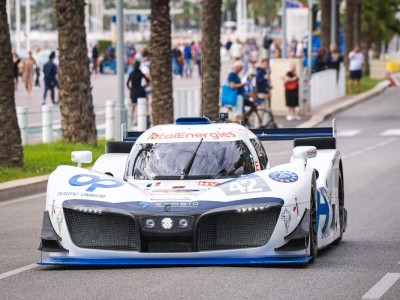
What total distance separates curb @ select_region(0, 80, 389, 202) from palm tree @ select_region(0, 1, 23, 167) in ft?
2.63

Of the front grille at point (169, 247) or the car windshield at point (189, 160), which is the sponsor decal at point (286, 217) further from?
the car windshield at point (189, 160)

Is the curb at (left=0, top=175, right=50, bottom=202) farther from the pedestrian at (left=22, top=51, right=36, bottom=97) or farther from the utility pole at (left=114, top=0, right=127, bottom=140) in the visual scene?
the pedestrian at (left=22, top=51, right=36, bottom=97)

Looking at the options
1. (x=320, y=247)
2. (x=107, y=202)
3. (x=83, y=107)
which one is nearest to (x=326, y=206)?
(x=320, y=247)

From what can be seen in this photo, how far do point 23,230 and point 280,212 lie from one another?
553 centimetres

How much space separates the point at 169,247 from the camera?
1216 centimetres

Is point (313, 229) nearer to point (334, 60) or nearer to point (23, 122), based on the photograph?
point (23, 122)

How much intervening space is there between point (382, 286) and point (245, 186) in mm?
1734

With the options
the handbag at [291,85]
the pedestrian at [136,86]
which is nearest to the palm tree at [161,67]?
the pedestrian at [136,86]

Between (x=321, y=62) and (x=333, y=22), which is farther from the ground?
(x=333, y=22)

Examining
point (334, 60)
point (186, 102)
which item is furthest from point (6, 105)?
point (334, 60)

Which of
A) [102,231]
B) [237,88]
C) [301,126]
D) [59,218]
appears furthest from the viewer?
[301,126]

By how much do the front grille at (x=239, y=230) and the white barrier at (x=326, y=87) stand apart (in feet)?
128

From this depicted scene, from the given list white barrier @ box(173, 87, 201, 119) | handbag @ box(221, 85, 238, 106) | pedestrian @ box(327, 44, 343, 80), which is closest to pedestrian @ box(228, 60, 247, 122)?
handbag @ box(221, 85, 238, 106)

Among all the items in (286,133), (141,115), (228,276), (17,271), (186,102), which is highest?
(286,133)
